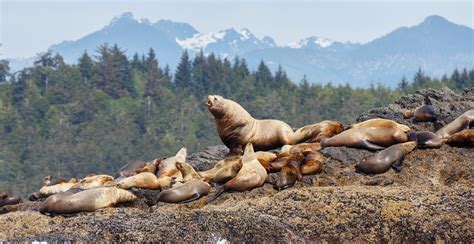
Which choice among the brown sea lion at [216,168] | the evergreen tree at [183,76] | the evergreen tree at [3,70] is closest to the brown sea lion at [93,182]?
the brown sea lion at [216,168]

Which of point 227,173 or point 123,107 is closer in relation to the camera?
point 227,173

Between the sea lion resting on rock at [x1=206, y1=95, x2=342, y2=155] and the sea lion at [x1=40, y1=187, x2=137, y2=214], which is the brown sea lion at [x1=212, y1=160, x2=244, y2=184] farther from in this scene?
the sea lion resting on rock at [x1=206, y1=95, x2=342, y2=155]

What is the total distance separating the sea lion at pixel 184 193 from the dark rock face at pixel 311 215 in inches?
3.9

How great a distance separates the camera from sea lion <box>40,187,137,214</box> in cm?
1034

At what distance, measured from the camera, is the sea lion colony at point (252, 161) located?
10.8 m

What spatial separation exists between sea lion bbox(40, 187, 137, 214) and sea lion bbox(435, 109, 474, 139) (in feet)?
15.8

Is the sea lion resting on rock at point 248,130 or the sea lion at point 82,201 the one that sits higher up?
the sea lion resting on rock at point 248,130

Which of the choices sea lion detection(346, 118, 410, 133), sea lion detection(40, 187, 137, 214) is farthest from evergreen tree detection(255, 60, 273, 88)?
sea lion detection(40, 187, 137, 214)

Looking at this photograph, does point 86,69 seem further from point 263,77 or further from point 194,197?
point 194,197

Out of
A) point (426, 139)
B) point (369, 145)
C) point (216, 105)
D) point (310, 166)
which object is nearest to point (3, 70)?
point (216, 105)

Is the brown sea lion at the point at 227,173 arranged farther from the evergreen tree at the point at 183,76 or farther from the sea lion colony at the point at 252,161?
the evergreen tree at the point at 183,76

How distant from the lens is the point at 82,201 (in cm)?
1039

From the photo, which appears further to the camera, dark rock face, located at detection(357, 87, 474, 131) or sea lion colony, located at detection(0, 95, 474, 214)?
dark rock face, located at detection(357, 87, 474, 131)

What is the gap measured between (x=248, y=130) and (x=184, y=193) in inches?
108
